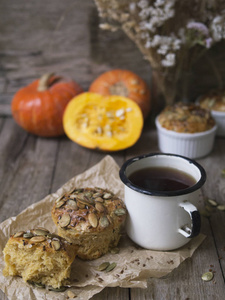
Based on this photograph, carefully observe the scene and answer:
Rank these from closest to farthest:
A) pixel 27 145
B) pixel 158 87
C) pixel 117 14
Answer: pixel 117 14 → pixel 27 145 → pixel 158 87

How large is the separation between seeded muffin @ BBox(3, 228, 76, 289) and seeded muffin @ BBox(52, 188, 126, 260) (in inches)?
1.9

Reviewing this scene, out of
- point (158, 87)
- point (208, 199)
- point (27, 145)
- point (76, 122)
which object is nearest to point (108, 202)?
point (208, 199)

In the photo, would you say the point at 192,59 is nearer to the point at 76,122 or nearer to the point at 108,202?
the point at 76,122

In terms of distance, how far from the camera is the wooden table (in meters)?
1.31

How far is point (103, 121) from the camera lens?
4.88 feet

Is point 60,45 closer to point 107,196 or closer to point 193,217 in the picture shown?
point 107,196

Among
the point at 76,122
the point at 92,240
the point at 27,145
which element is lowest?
the point at 27,145

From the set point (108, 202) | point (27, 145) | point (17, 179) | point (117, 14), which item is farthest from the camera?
point (27, 145)

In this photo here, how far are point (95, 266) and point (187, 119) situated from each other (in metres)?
0.69

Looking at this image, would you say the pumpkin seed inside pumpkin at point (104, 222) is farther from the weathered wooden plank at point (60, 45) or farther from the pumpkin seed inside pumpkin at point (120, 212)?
the weathered wooden plank at point (60, 45)

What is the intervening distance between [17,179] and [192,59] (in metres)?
0.80

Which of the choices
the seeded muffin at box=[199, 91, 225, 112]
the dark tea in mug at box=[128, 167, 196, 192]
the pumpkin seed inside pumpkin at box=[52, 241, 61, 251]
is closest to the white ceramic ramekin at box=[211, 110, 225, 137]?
the seeded muffin at box=[199, 91, 225, 112]

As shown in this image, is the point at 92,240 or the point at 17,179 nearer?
the point at 92,240

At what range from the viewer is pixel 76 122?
1507mm
